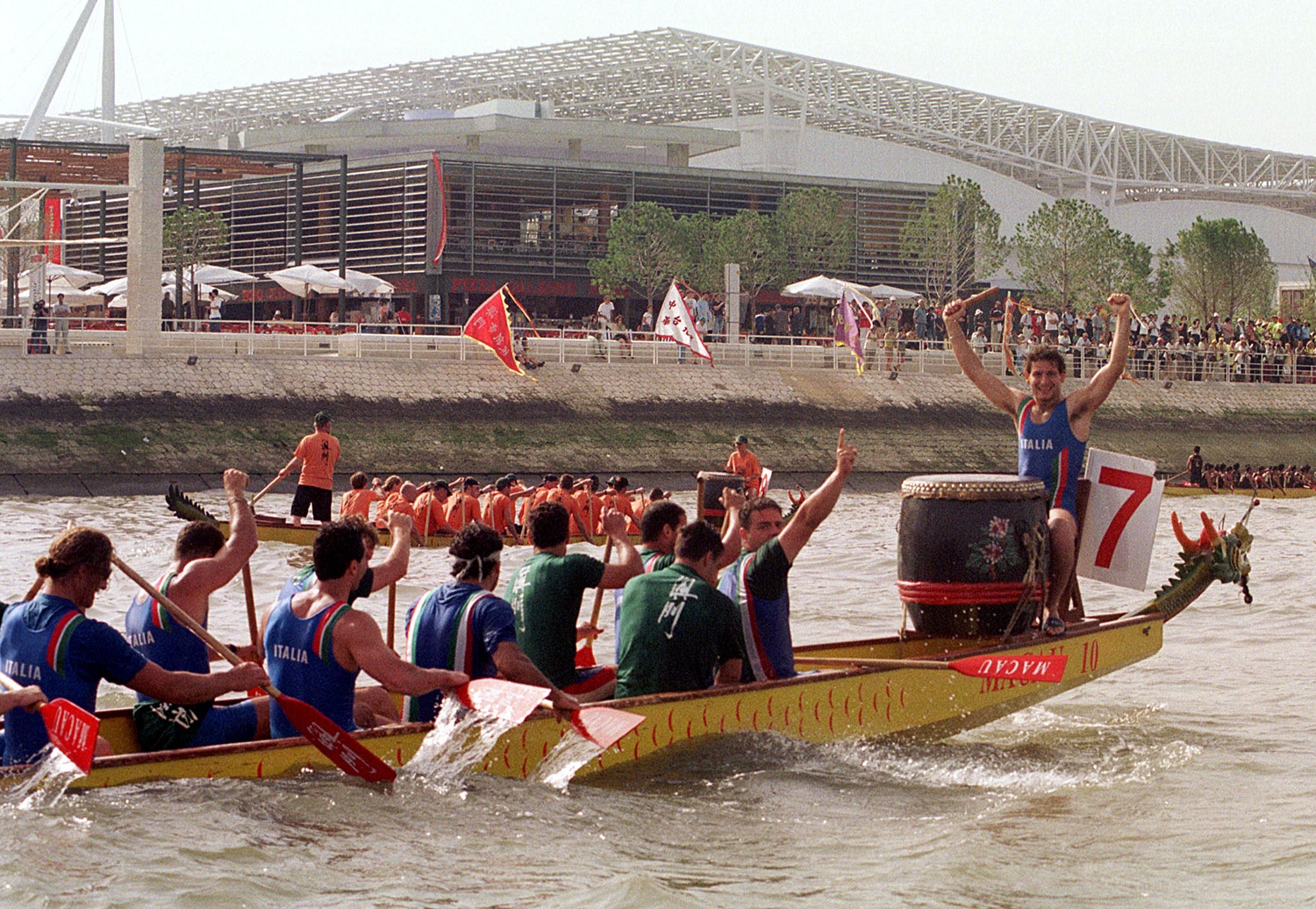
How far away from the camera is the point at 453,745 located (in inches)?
309

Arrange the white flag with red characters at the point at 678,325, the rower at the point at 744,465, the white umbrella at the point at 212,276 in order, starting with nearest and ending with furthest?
the rower at the point at 744,465
the white flag with red characters at the point at 678,325
the white umbrella at the point at 212,276

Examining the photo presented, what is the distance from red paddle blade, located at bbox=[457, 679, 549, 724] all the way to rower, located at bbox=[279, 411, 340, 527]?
1177cm

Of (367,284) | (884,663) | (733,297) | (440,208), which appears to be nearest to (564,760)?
(884,663)

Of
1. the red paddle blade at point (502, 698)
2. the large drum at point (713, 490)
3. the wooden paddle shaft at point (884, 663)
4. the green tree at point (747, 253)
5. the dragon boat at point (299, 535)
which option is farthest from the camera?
the green tree at point (747, 253)

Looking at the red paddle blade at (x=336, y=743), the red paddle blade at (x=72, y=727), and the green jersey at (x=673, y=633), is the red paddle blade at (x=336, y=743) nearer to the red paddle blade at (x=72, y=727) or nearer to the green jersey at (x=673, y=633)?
the red paddle blade at (x=72, y=727)

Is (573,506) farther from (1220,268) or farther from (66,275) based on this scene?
(1220,268)

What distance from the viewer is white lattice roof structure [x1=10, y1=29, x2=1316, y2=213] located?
66.3 m

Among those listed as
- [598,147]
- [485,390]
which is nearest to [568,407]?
[485,390]

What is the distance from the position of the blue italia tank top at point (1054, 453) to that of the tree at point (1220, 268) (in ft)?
159

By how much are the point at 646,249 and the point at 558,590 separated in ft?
142

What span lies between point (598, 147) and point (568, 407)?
94.8ft

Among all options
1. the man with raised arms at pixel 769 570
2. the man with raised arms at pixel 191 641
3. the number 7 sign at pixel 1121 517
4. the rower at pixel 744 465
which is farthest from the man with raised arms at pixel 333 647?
the rower at pixel 744 465

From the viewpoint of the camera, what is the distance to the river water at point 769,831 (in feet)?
22.4

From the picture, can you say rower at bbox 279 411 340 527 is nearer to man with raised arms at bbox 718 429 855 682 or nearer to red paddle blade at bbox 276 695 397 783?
man with raised arms at bbox 718 429 855 682
